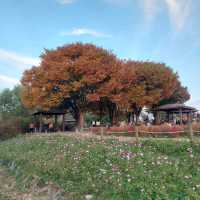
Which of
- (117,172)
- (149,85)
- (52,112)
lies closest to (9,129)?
(52,112)

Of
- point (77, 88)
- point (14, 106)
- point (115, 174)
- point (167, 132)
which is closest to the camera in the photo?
point (115, 174)

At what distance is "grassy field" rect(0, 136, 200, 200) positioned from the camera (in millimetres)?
5605

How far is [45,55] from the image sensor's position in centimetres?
2633

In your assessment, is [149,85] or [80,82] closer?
[80,82]

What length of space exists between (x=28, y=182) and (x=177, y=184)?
488 cm

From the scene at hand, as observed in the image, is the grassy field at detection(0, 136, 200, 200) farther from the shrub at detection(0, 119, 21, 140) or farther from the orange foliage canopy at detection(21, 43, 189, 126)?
the orange foliage canopy at detection(21, 43, 189, 126)

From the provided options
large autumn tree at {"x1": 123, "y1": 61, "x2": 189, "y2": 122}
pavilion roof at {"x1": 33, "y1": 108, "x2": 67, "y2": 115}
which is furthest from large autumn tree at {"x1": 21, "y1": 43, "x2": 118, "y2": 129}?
large autumn tree at {"x1": 123, "y1": 61, "x2": 189, "y2": 122}

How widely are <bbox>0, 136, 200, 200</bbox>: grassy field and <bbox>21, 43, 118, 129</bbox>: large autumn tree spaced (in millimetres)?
13543

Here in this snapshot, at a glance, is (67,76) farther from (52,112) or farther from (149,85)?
(149,85)

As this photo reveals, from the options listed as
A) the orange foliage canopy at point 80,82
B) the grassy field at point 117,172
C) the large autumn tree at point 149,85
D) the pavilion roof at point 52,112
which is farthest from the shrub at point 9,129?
the grassy field at point 117,172

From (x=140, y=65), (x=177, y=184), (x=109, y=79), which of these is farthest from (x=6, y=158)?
(x=140, y=65)

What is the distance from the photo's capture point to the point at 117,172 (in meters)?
6.70

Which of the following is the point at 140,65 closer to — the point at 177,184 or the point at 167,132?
the point at 167,132

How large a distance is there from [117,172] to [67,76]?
1826cm
